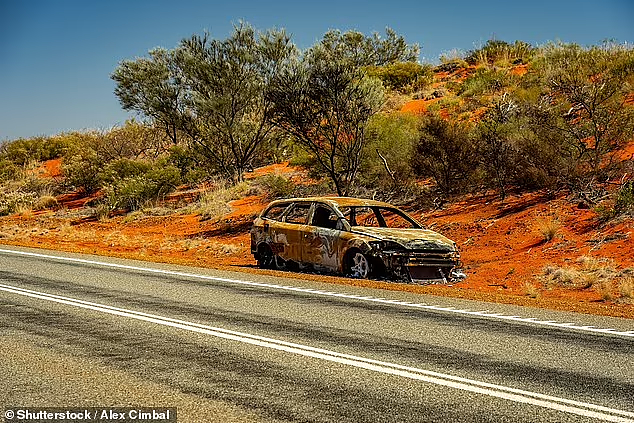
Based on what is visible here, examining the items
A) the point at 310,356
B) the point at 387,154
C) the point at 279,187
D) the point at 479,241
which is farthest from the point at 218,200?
the point at 310,356

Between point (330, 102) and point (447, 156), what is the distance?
4.82m

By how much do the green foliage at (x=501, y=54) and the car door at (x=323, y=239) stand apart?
1129 inches

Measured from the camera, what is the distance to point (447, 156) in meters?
22.8

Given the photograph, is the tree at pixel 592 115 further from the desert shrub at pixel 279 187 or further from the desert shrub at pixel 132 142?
the desert shrub at pixel 132 142

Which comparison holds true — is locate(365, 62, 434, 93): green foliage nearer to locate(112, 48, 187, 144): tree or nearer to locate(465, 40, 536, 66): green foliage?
locate(465, 40, 536, 66): green foliage

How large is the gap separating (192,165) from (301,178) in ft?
29.5

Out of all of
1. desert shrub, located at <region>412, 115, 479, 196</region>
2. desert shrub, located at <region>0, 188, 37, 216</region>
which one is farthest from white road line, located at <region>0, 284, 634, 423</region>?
desert shrub, located at <region>0, 188, 37, 216</region>

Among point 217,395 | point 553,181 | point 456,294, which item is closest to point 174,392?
point 217,395

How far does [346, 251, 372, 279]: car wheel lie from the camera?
1326cm

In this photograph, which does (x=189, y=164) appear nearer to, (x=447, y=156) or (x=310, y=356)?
(x=447, y=156)

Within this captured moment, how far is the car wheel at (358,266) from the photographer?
522 inches

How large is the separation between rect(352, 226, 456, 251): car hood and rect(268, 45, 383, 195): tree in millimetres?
10635

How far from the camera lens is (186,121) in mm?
36219

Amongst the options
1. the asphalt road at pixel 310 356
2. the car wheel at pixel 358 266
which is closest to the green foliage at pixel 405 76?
the car wheel at pixel 358 266
